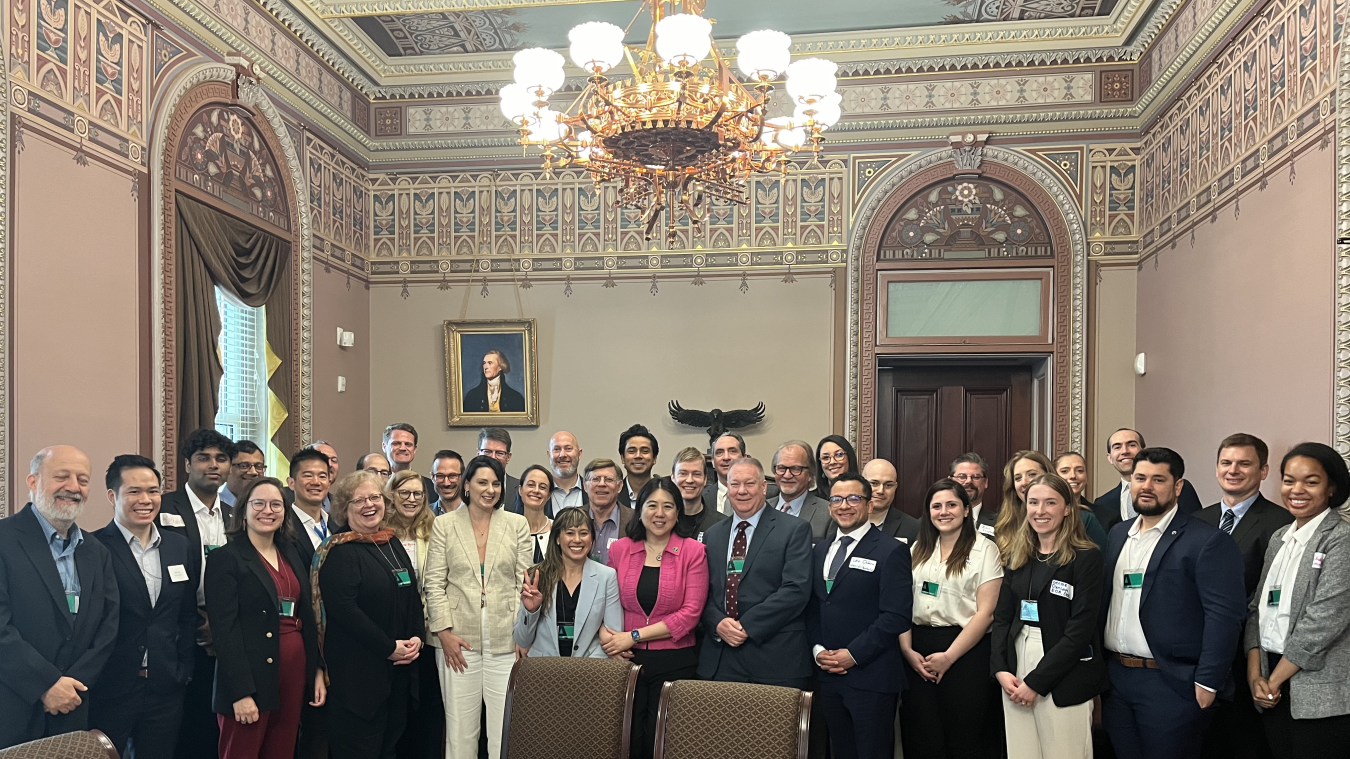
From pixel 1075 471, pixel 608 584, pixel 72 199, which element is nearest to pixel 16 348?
pixel 72 199

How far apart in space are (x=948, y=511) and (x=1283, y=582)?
119cm

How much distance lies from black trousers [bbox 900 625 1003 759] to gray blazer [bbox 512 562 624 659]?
1.19m

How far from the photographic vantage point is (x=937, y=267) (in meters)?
7.66

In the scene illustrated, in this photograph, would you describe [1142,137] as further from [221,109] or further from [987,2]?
[221,109]

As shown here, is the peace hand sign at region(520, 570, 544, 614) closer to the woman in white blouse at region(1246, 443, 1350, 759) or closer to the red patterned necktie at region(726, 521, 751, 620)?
the red patterned necktie at region(726, 521, 751, 620)

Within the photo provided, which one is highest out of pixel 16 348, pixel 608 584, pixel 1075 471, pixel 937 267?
pixel 937 267

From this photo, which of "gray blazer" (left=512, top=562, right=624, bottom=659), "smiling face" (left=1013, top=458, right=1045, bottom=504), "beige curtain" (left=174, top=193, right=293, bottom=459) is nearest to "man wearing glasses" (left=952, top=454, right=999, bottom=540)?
"smiling face" (left=1013, top=458, right=1045, bottom=504)

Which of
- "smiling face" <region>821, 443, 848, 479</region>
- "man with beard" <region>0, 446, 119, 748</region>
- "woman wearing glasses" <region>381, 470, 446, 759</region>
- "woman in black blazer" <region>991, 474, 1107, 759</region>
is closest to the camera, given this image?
"man with beard" <region>0, 446, 119, 748</region>

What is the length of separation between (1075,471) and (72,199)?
16.5 ft

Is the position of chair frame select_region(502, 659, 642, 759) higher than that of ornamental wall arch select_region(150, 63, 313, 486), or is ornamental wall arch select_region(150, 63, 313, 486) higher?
ornamental wall arch select_region(150, 63, 313, 486)

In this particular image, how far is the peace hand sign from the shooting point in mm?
3906

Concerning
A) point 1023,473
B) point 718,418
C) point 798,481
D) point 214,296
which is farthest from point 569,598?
point 718,418

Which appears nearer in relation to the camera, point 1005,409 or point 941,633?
point 941,633

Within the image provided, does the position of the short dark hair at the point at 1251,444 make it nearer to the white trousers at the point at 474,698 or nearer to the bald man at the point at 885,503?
the bald man at the point at 885,503
